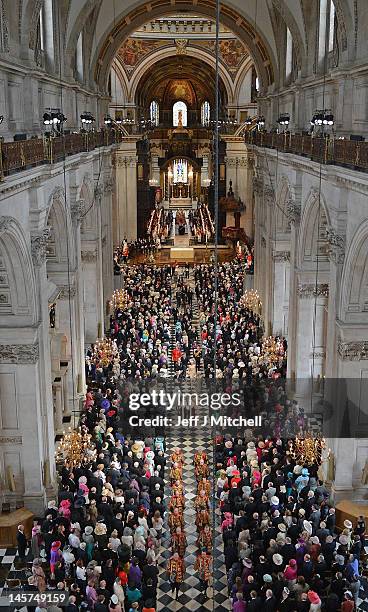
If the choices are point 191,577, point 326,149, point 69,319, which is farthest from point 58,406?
point 326,149

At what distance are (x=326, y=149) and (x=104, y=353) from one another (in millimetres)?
9440

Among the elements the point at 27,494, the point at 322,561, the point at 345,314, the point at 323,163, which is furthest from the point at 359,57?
the point at 27,494

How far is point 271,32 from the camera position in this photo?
23422 millimetres

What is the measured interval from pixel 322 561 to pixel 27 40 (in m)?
10.6

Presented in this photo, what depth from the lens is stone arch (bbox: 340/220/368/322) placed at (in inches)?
520

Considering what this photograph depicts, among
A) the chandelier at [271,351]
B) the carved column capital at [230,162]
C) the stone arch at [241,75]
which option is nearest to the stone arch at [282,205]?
the chandelier at [271,351]

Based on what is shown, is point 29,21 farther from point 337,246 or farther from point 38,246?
point 337,246

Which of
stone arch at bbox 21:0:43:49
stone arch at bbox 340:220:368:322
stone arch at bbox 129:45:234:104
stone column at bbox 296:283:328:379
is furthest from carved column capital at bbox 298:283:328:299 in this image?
stone arch at bbox 129:45:234:104

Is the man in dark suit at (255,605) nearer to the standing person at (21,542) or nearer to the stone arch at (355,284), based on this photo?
the standing person at (21,542)

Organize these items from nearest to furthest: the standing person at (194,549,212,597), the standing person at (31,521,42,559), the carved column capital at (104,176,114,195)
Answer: the standing person at (194,549,212,597) < the standing person at (31,521,42,559) < the carved column capital at (104,176,114,195)

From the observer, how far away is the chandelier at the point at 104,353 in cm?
2039

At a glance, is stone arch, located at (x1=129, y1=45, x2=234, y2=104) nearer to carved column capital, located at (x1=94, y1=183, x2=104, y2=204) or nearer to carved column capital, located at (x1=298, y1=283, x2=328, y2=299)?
carved column capital, located at (x1=94, y1=183, x2=104, y2=204)

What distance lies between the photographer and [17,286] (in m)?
13.3

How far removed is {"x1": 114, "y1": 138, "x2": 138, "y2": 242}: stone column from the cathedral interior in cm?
1537
